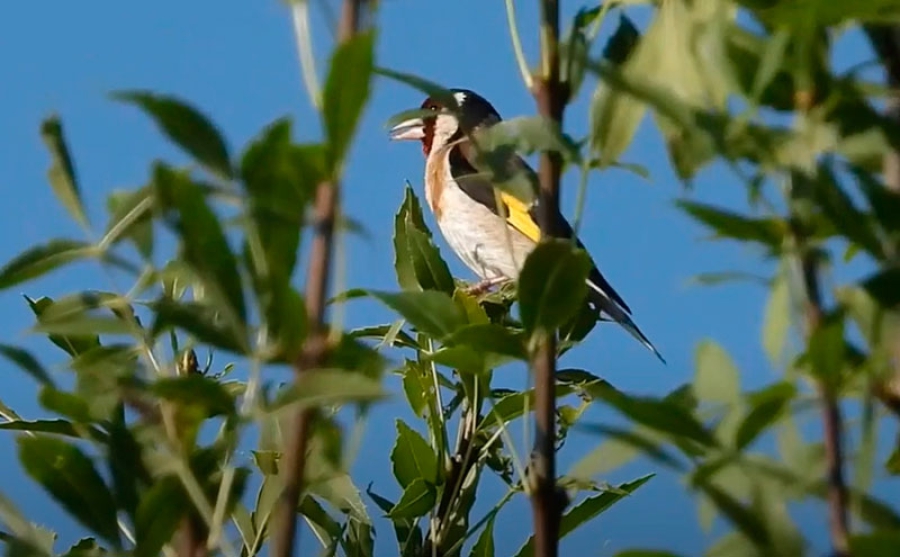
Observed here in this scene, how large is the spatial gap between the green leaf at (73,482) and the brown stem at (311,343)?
0.32 feet

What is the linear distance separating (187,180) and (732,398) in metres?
0.11

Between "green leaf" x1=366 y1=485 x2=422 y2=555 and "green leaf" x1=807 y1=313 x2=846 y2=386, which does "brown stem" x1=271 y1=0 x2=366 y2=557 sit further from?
"green leaf" x1=366 y1=485 x2=422 y2=555

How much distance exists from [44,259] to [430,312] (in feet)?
0.31

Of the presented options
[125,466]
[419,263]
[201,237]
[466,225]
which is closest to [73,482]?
[125,466]

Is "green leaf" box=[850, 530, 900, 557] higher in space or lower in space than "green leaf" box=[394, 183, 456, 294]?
lower

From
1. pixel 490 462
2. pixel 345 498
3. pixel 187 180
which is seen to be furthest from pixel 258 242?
pixel 490 462

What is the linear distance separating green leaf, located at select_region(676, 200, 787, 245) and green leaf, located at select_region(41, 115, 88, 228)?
0.54 feet

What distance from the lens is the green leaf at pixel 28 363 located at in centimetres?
38

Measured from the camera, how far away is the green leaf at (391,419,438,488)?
67cm

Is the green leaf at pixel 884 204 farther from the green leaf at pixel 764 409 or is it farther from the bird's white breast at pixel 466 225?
the bird's white breast at pixel 466 225

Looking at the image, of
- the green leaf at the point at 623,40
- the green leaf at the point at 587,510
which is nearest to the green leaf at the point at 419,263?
the green leaf at the point at 587,510

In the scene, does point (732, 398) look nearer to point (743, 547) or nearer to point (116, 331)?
point (743, 547)

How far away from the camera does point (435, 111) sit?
1.23 ft

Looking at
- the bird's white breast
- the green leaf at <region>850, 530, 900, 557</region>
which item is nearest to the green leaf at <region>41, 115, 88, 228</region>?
the green leaf at <region>850, 530, 900, 557</region>
